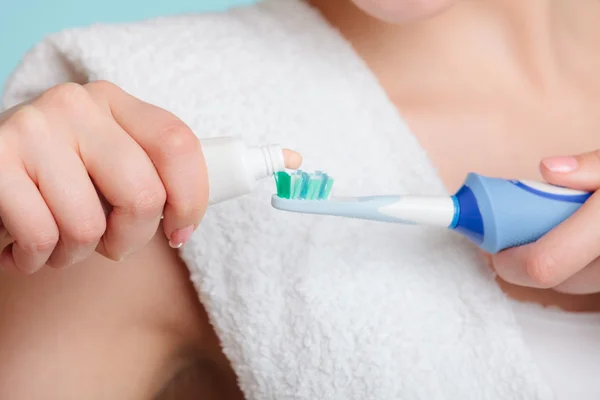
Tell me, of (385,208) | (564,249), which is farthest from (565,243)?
(385,208)

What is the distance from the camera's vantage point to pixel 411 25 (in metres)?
0.54

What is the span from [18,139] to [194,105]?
18 centimetres

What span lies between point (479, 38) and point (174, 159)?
1.14ft

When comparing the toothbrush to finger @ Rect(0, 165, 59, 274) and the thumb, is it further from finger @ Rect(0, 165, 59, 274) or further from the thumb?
finger @ Rect(0, 165, 59, 274)

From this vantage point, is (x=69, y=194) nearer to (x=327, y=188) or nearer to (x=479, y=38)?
(x=327, y=188)

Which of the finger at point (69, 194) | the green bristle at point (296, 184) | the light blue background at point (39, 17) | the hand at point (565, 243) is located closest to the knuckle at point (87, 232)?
the finger at point (69, 194)

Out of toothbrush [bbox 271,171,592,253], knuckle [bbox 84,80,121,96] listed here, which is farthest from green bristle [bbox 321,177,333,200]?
knuckle [bbox 84,80,121,96]

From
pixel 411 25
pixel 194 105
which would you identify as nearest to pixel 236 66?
pixel 194 105

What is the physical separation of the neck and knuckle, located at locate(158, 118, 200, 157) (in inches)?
10.8

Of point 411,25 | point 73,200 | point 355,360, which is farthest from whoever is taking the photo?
point 411,25

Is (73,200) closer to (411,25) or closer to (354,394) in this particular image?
(354,394)

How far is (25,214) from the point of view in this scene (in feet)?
0.91

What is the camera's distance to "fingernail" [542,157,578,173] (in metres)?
0.39

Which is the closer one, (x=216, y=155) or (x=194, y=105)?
(x=216, y=155)
